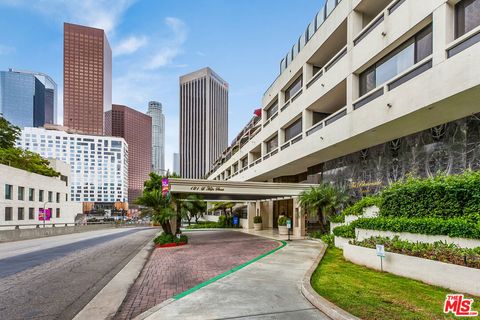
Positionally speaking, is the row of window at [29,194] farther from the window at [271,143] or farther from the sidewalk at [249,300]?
the sidewalk at [249,300]

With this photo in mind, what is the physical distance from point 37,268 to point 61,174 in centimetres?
5509

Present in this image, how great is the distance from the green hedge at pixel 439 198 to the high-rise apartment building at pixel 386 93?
313cm

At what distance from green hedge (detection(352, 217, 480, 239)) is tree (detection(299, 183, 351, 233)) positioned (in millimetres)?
7351

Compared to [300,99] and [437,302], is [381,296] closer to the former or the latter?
[437,302]

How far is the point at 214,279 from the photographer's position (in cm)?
929

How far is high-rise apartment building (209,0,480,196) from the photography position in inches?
464

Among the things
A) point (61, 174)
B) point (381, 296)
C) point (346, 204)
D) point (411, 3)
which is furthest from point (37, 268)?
point (61, 174)

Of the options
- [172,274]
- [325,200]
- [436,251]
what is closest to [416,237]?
[436,251]

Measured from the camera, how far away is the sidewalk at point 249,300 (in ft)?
20.6

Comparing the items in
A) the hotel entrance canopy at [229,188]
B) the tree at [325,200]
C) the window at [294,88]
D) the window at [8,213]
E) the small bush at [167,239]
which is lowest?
the window at [8,213]

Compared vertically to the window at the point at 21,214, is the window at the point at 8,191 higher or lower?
higher

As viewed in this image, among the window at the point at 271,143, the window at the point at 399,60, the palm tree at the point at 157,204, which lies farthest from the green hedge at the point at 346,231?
the window at the point at 271,143

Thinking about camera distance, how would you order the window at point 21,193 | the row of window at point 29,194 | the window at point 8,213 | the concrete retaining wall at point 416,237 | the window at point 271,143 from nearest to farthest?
the concrete retaining wall at point 416,237 < the window at point 271,143 < the window at point 8,213 < the row of window at point 29,194 < the window at point 21,193

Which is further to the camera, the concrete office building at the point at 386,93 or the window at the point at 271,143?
the window at the point at 271,143
